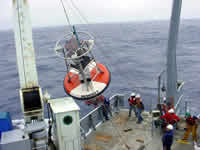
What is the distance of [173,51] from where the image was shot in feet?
38.6

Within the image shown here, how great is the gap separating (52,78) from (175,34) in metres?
27.5

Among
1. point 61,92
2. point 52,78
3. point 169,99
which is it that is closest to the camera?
point 169,99

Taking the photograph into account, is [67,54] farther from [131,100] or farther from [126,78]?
[126,78]

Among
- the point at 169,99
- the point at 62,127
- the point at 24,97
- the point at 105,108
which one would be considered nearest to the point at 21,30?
the point at 24,97

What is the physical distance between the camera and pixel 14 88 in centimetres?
3209

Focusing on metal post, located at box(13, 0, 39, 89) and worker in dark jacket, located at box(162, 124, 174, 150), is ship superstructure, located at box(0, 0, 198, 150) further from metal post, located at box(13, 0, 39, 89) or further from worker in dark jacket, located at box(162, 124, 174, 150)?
worker in dark jacket, located at box(162, 124, 174, 150)

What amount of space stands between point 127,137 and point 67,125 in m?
3.53

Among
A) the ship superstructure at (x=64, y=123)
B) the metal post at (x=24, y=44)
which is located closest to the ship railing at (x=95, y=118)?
the ship superstructure at (x=64, y=123)

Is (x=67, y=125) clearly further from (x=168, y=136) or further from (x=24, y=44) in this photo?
(x=168, y=136)

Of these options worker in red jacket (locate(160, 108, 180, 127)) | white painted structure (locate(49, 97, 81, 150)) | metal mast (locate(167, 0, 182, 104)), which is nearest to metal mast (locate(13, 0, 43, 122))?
white painted structure (locate(49, 97, 81, 150))

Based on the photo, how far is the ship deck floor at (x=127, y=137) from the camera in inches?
409

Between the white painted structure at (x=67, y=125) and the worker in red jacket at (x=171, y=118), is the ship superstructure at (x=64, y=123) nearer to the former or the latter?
the white painted structure at (x=67, y=125)

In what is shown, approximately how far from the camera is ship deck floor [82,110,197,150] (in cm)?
1039

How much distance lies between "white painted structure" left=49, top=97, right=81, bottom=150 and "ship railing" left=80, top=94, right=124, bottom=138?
1.46 metres
